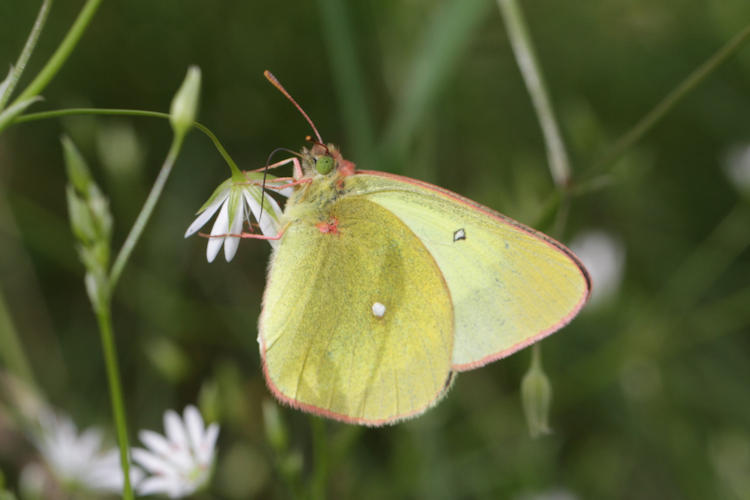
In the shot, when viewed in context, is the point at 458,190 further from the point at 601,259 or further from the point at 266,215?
the point at 266,215

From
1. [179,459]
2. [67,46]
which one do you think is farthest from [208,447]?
[67,46]

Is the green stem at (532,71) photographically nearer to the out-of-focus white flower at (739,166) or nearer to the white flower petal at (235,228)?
the white flower petal at (235,228)

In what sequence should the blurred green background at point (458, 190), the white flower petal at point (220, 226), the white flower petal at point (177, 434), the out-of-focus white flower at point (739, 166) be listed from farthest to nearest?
the out-of-focus white flower at point (739, 166) < the blurred green background at point (458, 190) < the white flower petal at point (177, 434) < the white flower petal at point (220, 226)

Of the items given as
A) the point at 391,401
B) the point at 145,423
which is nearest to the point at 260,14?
the point at 145,423

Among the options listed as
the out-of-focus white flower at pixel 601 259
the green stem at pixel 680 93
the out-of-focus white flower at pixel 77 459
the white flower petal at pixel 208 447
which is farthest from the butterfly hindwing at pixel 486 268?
the out-of-focus white flower at pixel 601 259

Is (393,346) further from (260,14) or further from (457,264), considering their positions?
(260,14)

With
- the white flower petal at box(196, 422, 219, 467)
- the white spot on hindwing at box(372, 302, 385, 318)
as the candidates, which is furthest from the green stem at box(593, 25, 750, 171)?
the white flower petal at box(196, 422, 219, 467)
